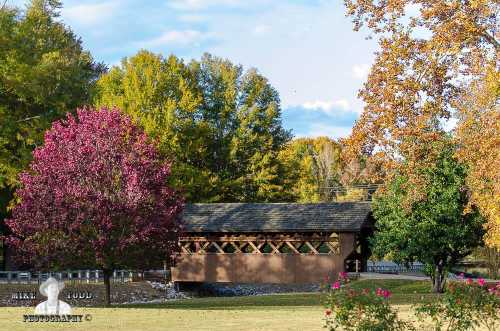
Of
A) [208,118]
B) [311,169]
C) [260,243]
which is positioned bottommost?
[260,243]

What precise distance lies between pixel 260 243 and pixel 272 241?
660mm

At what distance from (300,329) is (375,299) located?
13.8 ft

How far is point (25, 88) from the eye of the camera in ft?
125

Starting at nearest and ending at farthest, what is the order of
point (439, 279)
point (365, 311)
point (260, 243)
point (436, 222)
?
point (365, 311), point (436, 222), point (439, 279), point (260, 243)

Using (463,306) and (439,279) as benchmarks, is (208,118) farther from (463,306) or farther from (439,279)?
(463,306)

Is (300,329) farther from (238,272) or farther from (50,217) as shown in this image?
(238,272)

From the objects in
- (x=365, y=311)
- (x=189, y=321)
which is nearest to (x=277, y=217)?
(x=189, y=321)

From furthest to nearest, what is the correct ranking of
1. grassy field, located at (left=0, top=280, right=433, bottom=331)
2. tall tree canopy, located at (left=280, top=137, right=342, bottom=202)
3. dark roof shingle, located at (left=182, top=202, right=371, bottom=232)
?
1. tall tree canopy, located at (left=280, top=137, right=342, bottom=202)
2. dark roof shingle, located at (left=182, top=202, right=371, bottom=232)
3. grassy field, located at (left=0, top=280, right=433, bottom=331)

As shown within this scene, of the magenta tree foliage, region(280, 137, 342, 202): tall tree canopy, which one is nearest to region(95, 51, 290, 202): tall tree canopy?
region(280, 137, 342, 202): tall tree canopy

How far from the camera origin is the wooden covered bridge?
41.2 m

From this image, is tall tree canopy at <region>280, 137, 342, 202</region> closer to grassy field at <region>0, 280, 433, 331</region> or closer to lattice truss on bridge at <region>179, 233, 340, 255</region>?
lattice truss on bridge at <region>179, 233, 340, 255</region>

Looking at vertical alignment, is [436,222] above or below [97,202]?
below

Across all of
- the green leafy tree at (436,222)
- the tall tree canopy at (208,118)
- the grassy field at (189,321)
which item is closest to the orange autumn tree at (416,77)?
the grassy field at (189,321)

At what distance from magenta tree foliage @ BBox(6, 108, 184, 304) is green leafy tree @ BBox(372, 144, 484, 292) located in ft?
40.5
